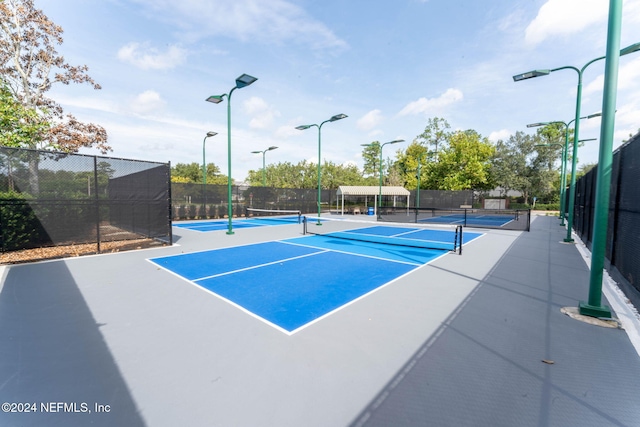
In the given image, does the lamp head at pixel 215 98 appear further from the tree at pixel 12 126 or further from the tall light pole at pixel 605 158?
the tall light pole at pixel 605 158

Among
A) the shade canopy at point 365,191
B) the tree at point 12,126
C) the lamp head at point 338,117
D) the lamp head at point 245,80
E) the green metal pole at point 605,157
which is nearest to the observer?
the green metal pole at point 605,157

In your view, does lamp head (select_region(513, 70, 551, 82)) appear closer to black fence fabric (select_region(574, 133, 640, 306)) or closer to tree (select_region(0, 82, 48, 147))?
black fence fabric (select_region(574, 133, 640, 306))

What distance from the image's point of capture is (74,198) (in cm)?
876

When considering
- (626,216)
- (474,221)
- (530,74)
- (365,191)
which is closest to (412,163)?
(365,191)

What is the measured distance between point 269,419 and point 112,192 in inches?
439

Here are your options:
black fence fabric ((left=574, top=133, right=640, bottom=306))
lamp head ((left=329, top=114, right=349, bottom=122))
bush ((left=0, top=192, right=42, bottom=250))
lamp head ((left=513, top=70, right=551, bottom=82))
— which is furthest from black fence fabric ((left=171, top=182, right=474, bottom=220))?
black fence fabric ((left=574, top=133, right=640, bottom=306))

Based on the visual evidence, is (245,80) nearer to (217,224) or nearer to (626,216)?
(217,224)

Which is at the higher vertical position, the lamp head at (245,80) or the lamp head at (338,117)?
the lamp head at (245,80)

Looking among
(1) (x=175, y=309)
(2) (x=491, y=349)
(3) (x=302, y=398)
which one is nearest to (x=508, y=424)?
(2) (x=491, y=349)

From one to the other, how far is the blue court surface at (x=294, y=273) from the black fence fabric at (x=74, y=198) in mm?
2773

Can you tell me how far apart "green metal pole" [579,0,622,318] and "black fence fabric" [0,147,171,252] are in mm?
11844

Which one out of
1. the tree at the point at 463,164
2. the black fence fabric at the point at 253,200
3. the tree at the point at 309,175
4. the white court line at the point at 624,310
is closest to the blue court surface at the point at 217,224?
the black fence fabric at the point at 253,200

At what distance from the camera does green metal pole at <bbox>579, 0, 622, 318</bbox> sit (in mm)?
4391

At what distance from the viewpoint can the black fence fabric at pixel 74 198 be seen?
8016mm
